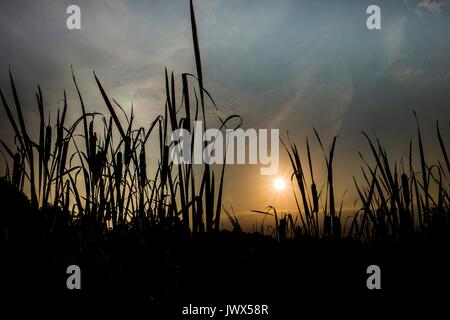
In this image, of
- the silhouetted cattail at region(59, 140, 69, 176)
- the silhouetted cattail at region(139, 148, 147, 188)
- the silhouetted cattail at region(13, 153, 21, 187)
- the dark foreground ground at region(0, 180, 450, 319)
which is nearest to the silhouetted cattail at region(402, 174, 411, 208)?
the dark foreground ground at region(0, 180, 450, 319)

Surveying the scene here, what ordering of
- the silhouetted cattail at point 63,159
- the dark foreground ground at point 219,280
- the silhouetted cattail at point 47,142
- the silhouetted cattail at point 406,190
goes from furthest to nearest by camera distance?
the silhouetted cattail at point 406,190, the silhouetted cattail at point 63,159, the silhouetted cattail at point 47,142, the dark foreground ground at point 219,280

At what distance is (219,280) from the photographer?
172cm

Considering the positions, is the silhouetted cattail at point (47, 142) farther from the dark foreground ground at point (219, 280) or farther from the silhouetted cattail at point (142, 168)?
the silhouetted cattail at point (142, 168)

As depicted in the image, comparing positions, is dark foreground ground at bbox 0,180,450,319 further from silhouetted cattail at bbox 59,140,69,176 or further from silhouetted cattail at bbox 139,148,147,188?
silhouetted cattail at bbox 139,148,147,188

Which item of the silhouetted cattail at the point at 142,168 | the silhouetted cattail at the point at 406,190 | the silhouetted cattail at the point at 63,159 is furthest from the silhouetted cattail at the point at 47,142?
the silhouetted cattail at the point at 406,190

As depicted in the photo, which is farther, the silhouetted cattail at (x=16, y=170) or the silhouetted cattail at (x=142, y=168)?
the silhouetted cattail at (x=142, y=168)

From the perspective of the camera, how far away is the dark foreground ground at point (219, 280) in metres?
1.49

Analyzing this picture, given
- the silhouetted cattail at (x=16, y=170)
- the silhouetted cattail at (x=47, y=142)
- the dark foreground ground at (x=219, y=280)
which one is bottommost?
the dark foreground ground at (x=219, y=280)

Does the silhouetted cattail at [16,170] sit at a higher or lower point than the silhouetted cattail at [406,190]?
higher

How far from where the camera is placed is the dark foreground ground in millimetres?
1494

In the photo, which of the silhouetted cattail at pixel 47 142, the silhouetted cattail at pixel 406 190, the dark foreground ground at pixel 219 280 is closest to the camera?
the dark foreground ground at pixel 219 280

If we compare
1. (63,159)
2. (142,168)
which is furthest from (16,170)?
(142,168)

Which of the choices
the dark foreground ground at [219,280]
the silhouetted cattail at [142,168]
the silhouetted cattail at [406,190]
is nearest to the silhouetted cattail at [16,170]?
the dark foreground ground at [219,280]
